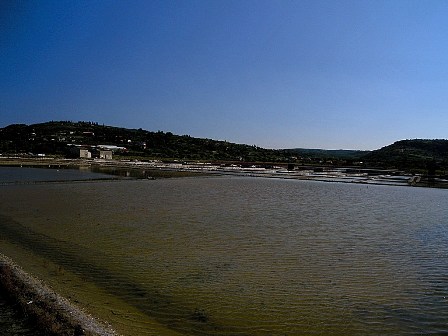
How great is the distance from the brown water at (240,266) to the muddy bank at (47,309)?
1.52 feet

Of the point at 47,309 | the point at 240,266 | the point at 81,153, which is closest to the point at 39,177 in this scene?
the point at 240,266

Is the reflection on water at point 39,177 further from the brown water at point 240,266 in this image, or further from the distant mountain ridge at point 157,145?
the distant mountain ridge at point 157,145

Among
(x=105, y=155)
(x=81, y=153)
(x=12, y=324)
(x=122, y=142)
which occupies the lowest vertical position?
(x=12, y=324)

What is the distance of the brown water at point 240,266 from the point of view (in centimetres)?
739

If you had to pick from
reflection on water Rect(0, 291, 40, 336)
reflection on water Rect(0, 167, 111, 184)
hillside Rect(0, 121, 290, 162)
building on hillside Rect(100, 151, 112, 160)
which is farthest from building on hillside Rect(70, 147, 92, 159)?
reflection on water Rect(0, 291, 40, 336)

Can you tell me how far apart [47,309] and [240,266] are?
17.2 ft

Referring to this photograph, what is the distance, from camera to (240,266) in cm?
1077

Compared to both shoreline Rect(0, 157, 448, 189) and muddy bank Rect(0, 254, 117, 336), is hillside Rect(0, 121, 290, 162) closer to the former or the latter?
shoreline Rect(0, 157, 448, 189)

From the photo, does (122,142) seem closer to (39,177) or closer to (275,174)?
(275,174)

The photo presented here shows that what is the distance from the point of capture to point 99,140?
481 ft

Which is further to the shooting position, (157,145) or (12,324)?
(157,145)

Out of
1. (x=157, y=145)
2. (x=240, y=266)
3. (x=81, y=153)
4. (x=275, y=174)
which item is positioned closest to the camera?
(x=240, y=266)

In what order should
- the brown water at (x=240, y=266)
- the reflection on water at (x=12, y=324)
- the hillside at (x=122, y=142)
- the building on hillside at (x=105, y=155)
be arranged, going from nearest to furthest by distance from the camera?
the reflection on water at (x=12, y=324), the brown water at (x=240, y=266), the building on hillside at (x=105, y=155), the hillside at (x=122, y=142)

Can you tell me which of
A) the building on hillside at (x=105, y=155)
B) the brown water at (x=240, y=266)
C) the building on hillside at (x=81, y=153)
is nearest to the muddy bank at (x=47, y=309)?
the brown water at (x=240, y=266)
